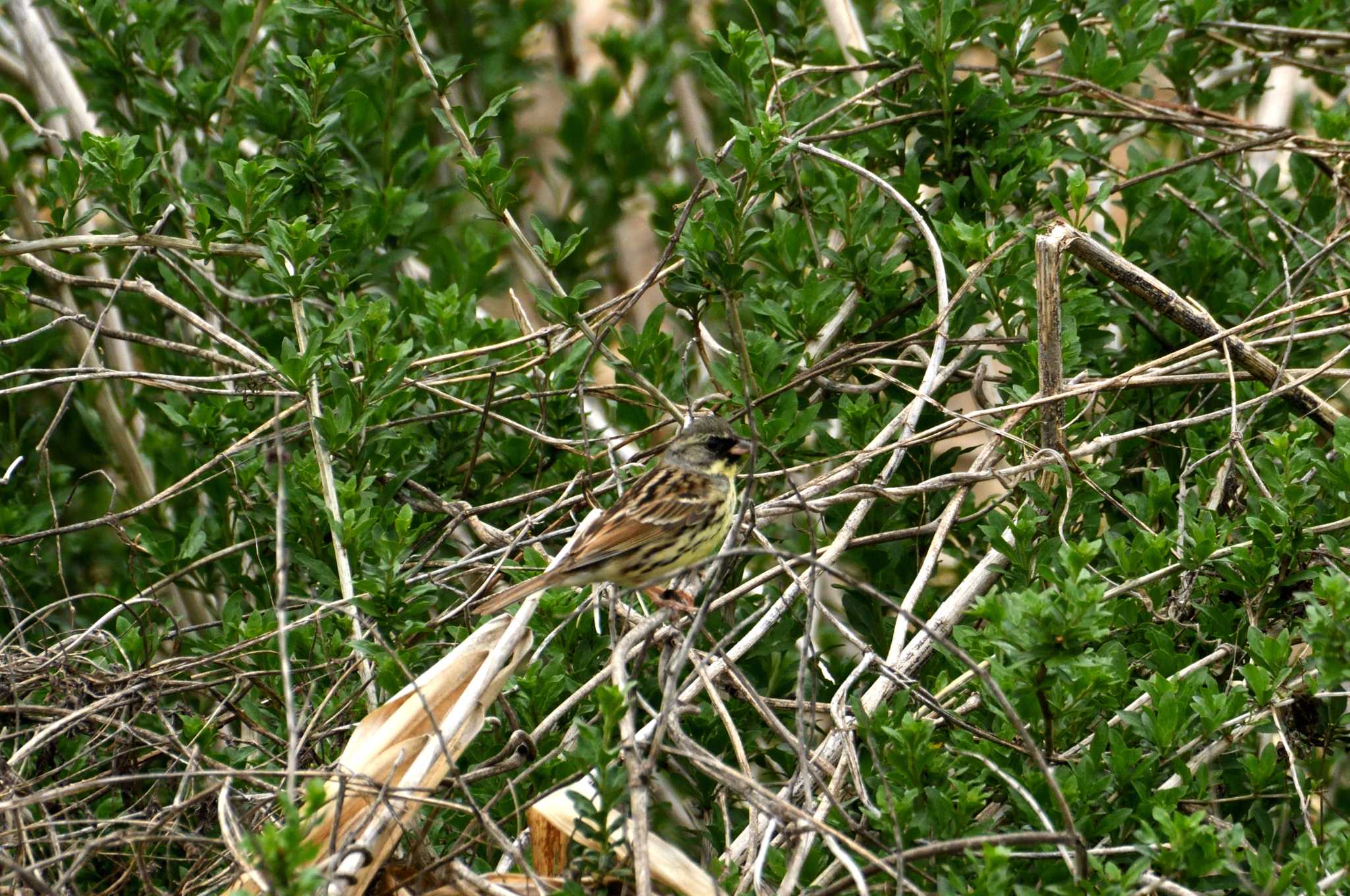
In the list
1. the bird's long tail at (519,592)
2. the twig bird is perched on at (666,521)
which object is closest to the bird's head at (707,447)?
the twig bird is perched on at (666,521)

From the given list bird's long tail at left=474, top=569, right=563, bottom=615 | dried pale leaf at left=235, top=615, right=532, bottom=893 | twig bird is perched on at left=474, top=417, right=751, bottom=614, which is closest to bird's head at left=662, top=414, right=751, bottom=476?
twig bird is perched on at left=474, top=417, right=751, bottom=614

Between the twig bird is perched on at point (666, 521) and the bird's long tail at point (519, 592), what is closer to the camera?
the bird's long tail at point (519, 592)

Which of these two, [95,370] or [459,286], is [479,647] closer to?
[95,370]

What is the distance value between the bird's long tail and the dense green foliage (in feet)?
0.37

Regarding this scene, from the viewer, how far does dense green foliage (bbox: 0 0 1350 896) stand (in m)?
3.62

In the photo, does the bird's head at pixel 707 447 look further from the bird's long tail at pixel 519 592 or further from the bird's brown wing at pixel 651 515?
the bird's long tail at pixel 519 592

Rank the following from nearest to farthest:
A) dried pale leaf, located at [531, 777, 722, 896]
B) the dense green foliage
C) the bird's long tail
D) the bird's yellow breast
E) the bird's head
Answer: dried pale leaf, located at [531, 777, 722, 896] < the dense green foliage < the bird's long tail < the bird's yellow breast < the bird's head

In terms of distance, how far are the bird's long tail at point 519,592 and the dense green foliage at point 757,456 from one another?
112mm

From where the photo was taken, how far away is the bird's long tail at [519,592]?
3949 mm

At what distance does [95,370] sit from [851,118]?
2899mm

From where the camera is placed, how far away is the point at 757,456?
4.32 metres

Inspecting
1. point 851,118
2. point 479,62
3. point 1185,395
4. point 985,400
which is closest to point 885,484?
point 985,400

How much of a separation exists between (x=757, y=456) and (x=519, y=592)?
2.75 ft

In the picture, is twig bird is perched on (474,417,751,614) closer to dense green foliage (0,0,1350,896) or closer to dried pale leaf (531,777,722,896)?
dense green foliage (0,0,1350,896)
